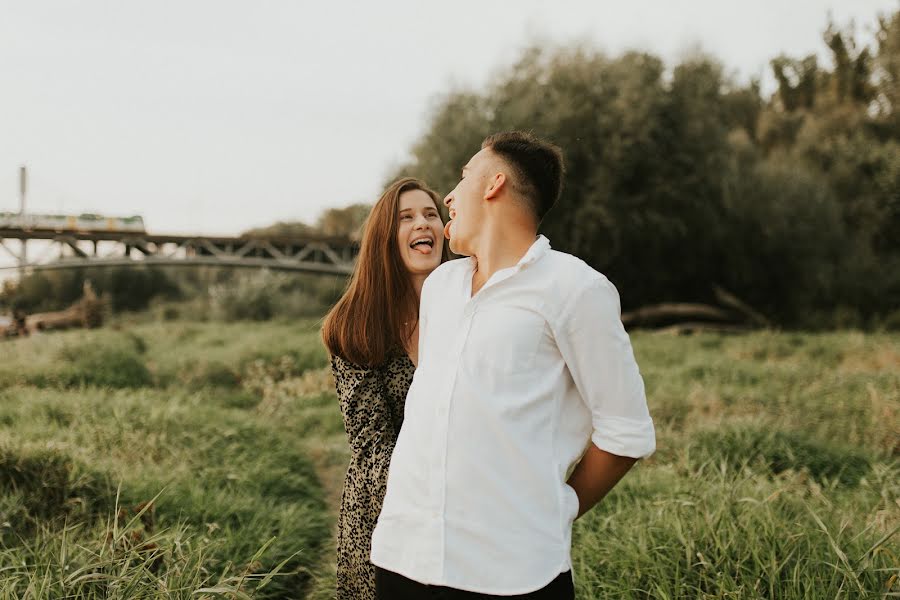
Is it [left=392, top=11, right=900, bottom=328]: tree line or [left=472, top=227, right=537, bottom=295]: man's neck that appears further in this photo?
[left=392, top=11, right=900, bottom=328]: tree line

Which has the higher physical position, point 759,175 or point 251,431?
point 759,175

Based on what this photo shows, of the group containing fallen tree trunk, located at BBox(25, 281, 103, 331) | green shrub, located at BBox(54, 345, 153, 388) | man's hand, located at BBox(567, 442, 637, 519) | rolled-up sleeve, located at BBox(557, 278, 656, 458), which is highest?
rolled-up sleeve, located at BBox(557, 278, 656, 458)

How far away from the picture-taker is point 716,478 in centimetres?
393

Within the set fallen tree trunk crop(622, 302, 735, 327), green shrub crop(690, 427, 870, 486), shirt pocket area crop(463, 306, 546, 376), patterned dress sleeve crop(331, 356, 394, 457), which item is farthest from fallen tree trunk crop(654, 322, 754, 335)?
shirt pocket area crop(463, 306, 546, 376)

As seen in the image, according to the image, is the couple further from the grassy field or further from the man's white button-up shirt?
the grassy field

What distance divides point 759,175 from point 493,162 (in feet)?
60.8

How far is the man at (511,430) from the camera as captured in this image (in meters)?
1.41

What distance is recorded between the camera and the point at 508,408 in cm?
142

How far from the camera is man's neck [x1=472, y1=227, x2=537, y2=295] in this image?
158cm

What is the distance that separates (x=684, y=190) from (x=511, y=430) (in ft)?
51.6

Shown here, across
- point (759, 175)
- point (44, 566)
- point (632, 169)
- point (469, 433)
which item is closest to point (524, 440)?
point (469, 433)

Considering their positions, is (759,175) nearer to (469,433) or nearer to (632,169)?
(632,169)

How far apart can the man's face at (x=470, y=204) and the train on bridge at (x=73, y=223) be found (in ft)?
68.9

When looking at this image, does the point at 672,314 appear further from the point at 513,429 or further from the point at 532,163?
the point at 513,429
